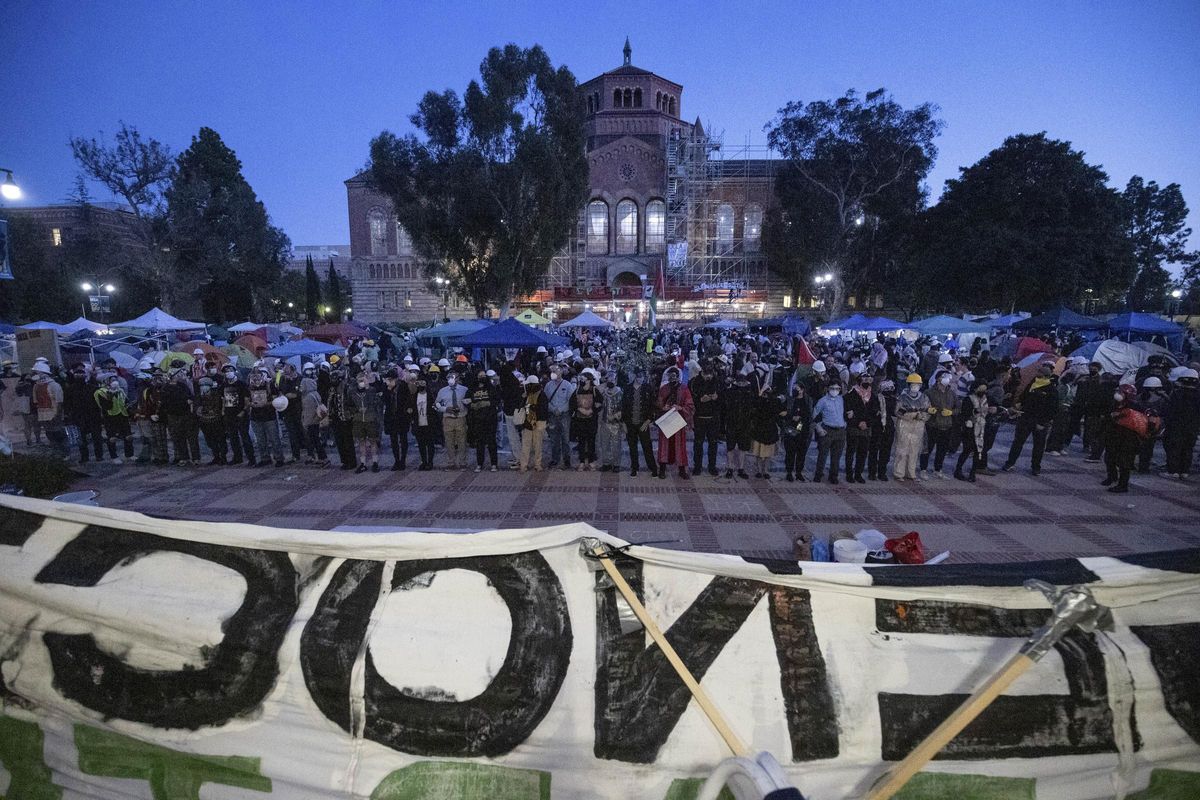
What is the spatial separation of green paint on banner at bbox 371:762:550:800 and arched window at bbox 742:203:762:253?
51.3 meters

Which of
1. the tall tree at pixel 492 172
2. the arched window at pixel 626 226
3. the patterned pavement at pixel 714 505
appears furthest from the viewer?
the arched window at pixel 626 226

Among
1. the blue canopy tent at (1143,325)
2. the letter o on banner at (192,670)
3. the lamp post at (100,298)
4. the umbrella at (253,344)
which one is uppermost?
the lamp post at (100,298)

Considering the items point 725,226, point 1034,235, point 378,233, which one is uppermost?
point 378,233

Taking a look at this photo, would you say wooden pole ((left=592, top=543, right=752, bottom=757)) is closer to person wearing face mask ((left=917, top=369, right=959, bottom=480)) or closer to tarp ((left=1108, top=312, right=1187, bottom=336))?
person wearing face mask ((left=917, top=369, right=959, bottom=480))

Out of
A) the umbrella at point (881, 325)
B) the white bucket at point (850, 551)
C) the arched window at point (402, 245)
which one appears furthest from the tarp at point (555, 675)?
the arched window at point (402, 245)

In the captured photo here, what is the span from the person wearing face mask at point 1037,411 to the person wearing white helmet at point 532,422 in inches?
312

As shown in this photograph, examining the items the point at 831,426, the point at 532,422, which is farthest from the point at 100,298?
the point at 831,426

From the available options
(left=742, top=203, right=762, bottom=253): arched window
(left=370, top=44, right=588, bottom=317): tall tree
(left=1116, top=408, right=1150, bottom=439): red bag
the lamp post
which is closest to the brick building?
(left=742, top=203, right=762, bottom=253): arched window

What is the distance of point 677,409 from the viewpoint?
8.91m

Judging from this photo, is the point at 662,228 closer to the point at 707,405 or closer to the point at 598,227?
the point at 598,227

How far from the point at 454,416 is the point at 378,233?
52.9 m

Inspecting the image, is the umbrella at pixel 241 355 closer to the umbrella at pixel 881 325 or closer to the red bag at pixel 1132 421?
the red bag at pixel 1132 421

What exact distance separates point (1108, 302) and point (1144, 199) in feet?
49.7

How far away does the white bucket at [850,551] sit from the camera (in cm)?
465
